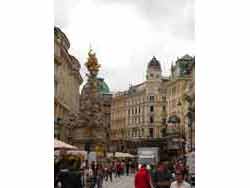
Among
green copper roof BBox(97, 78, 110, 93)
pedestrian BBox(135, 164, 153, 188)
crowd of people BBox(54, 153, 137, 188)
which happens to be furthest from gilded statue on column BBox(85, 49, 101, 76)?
pedestrian BBox(135, 164, 153, 188)

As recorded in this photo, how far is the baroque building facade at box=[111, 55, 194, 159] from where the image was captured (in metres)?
7.46

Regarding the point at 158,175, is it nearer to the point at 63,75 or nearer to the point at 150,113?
the point at 150,113

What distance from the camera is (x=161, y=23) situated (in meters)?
6.09

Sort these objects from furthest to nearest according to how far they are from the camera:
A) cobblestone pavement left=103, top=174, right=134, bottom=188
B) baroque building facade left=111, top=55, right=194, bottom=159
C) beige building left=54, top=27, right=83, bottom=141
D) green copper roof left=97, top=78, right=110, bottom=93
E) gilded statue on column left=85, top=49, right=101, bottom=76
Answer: baroque building facade left=111, top=55, right=194, bottom=159
green copper roof left=97, top=78, right=110, bottom=93
gilded statue on column left=85, top=49, right=101, bottom=76
beige building left=54, top=27, right=83, bottom=141
cobblestone pavement left=103, top=174, right=134, bottom=188

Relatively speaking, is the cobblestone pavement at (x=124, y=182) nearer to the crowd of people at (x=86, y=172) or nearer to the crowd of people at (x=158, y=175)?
the crowd of people at (x=86, y=172)

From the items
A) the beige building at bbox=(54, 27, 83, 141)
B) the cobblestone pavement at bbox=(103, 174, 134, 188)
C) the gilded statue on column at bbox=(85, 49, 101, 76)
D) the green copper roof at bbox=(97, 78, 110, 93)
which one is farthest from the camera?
the green copper roof at bbox=(97, 78, 110, 93)

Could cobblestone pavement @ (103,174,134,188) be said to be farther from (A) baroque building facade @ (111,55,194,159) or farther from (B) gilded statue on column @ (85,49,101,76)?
(B) gilded statue on column @ (85,49,101,76)

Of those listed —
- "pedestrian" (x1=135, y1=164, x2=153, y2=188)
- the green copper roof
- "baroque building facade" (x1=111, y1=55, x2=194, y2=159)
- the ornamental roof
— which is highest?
the ornamental roof
